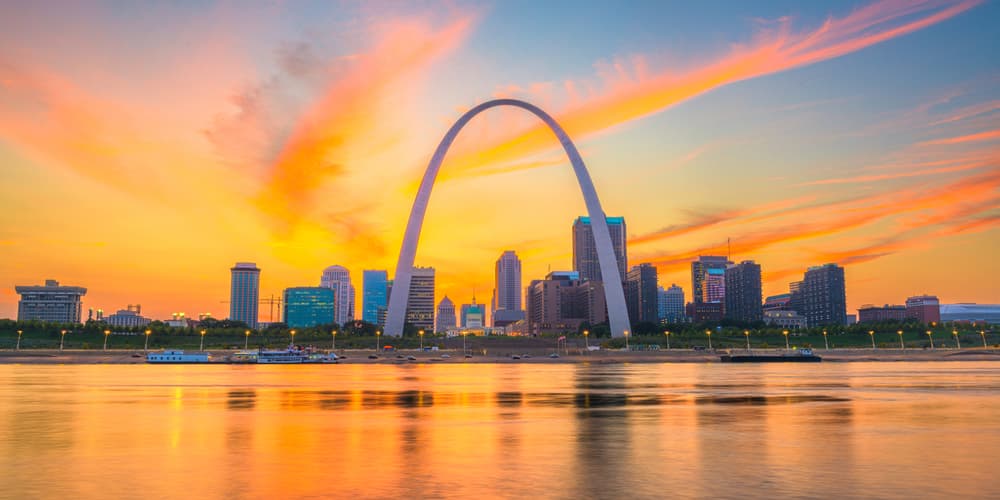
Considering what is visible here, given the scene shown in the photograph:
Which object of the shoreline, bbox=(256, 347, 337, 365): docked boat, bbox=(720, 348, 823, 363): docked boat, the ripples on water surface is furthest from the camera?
bbox=(256, 347, 337, 365): docked boat

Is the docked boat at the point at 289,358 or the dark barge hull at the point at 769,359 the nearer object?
the dark barge hull at the point at 769,359

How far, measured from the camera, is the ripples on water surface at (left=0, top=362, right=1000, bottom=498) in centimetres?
1323

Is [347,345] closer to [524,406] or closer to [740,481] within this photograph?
[524,406]

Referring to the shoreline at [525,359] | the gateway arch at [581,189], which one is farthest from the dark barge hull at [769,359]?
the gateway arch at [581,189]

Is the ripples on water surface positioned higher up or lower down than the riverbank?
higher up

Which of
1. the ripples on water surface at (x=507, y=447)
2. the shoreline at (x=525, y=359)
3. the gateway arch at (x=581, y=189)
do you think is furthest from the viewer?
the gateway arch at (x=581, y=189)

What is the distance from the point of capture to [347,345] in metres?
138

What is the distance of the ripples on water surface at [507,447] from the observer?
1323cm

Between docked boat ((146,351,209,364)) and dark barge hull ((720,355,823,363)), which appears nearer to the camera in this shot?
docked boat ((146,351,209,364))

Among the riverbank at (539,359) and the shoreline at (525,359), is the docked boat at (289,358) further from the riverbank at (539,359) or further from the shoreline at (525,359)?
the riverbank at (539,359)

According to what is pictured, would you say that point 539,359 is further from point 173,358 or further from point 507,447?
point 507,447

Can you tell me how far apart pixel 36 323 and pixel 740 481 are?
6256 inches

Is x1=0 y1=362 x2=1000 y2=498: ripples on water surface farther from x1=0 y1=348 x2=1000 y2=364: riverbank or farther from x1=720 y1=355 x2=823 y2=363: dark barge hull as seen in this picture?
x1=0 y1=348 x2=1000 y2=364: riverbank

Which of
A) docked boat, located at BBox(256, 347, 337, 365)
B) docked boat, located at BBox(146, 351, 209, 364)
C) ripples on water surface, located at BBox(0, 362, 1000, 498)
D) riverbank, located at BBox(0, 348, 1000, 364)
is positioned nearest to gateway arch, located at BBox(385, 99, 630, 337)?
riverbank, located at BBox(0, 348, 1000, 364)
